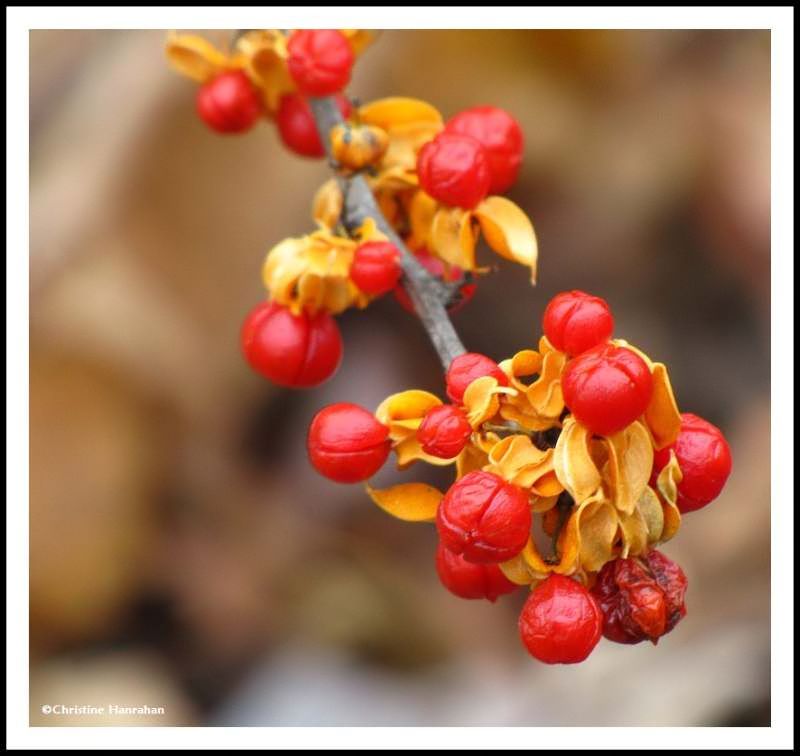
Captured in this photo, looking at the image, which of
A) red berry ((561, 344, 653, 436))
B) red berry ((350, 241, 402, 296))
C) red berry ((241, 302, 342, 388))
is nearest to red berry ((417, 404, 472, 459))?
red berry ((561, 344, 653, 436))

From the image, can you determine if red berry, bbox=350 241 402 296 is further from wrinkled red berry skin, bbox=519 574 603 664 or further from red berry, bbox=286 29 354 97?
wrinkled red berry skin, bbox=519 574 603 664

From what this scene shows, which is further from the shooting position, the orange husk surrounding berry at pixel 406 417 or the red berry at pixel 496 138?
the red berry at pixel 496 138

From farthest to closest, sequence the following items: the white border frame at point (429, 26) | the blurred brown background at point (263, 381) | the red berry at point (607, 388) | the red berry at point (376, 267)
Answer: the blurred brown background at point (263, 381)
the white border frame at point (429, 26)
the red berry at point (376, 267)
the red berry at point (607, 388)

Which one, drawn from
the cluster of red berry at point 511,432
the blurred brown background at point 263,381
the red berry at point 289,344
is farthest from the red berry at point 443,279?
the blurred brown background at point 263,381

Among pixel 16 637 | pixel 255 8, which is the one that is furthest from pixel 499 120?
pixel 16 637

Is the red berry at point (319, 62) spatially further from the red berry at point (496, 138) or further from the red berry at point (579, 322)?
the red berry at point (579, 322)

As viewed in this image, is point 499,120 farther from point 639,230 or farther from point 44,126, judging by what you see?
point 44,126
